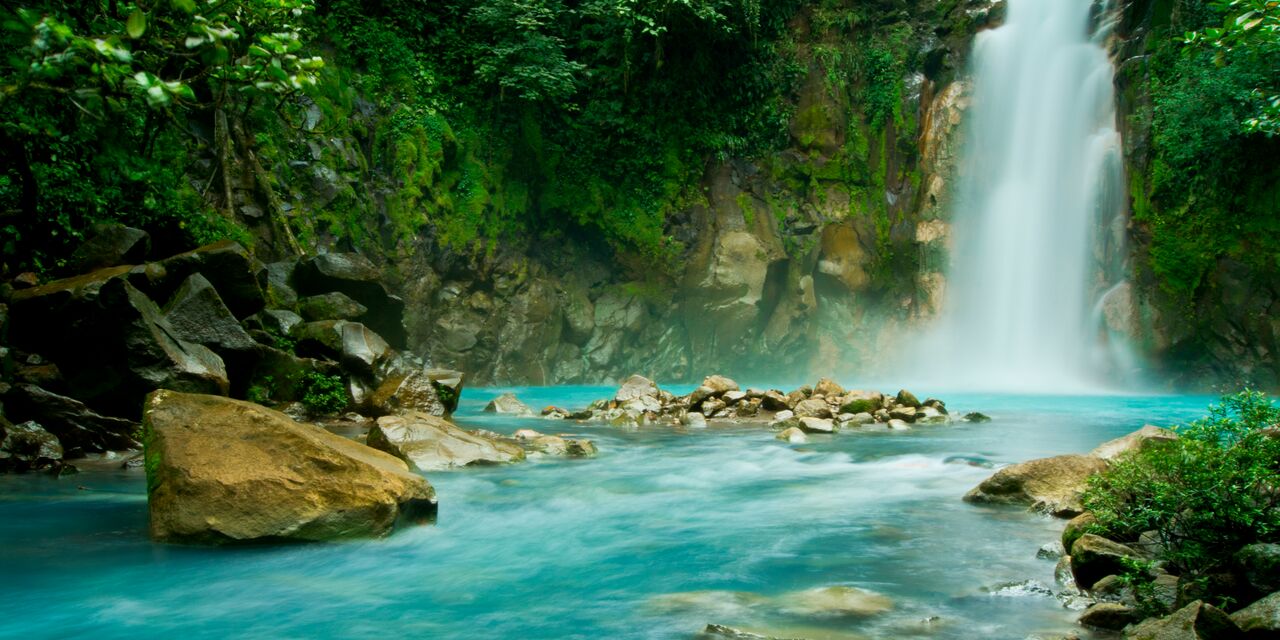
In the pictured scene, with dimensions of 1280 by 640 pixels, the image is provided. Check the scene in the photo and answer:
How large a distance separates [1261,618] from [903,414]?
10179 mm

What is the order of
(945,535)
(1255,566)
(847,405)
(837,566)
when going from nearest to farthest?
(1255,566) < (837,566) < (945,535) < (847,405)

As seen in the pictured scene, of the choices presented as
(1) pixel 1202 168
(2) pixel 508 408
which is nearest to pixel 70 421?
(2) pixel 508 408

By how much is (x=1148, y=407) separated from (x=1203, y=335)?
Answer: 192 inches

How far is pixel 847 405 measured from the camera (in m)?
13.6

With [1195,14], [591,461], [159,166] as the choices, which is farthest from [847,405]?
[1195,14]

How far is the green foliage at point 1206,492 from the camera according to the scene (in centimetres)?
389

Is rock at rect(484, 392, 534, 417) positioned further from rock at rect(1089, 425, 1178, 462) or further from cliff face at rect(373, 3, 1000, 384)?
rock at rect(1089, 425, 1178, 462)

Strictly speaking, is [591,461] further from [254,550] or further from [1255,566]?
[1255,566]

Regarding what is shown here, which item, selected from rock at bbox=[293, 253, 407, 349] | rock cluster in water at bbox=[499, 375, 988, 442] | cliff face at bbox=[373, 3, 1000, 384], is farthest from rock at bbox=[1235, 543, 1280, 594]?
cliff face at bbox=[373, 3, 1000, 384]

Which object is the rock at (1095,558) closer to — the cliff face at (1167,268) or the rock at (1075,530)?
the rock at (1075,530)

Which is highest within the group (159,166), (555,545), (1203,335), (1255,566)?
(159,166)

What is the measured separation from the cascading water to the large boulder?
1648 centimetres

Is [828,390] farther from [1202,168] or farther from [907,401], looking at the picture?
[1202,168]

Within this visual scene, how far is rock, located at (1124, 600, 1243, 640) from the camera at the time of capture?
Result: 10.8 feet
